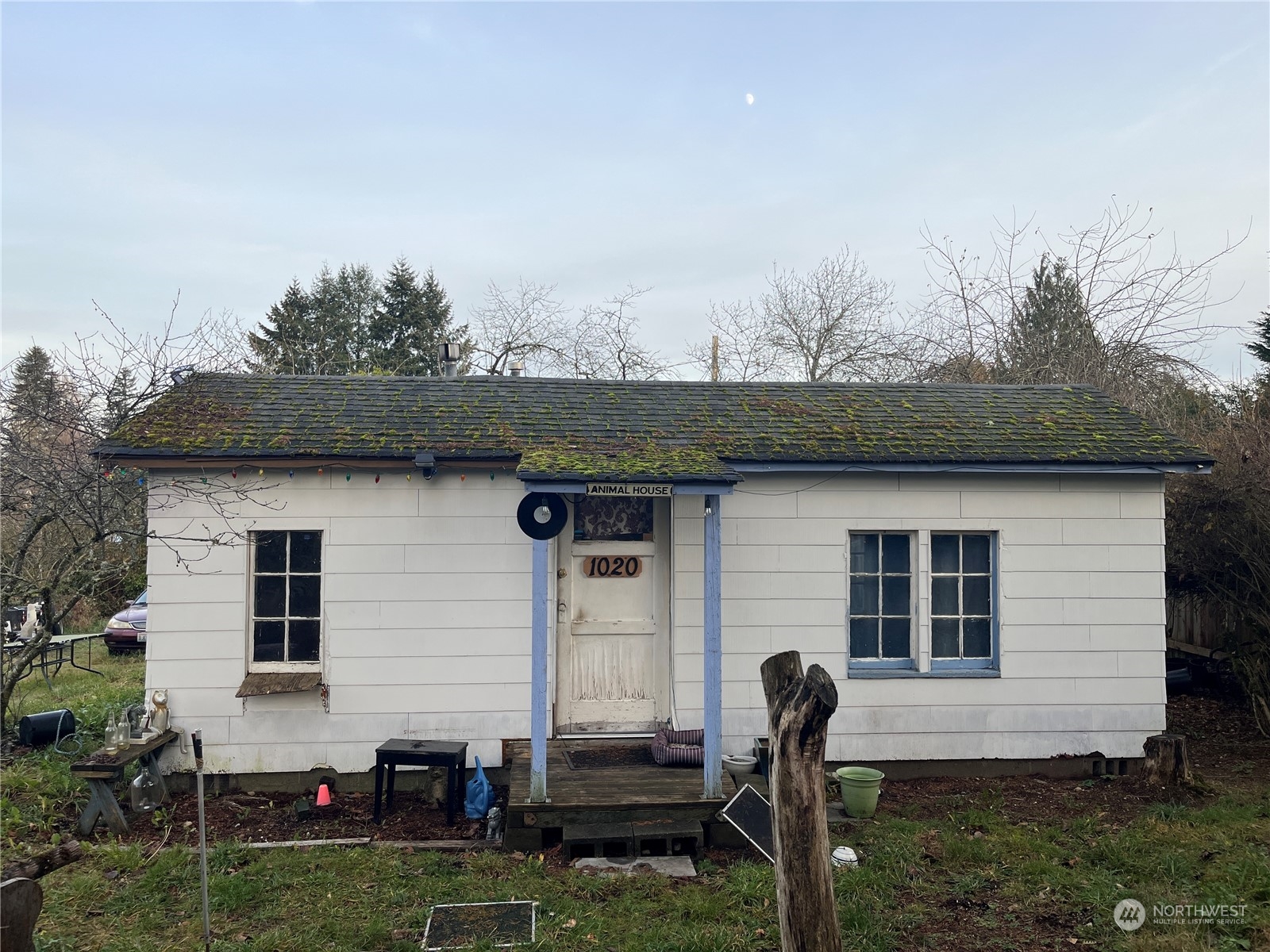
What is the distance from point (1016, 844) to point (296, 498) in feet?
21.9

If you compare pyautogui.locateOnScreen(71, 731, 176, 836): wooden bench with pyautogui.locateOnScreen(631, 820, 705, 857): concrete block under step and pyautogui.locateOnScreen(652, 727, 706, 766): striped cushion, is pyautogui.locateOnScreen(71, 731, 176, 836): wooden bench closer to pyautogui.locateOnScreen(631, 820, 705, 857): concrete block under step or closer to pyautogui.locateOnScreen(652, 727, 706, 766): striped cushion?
pyautogui.locateOnScreen(631, 820, 705, 857): concrete block under step

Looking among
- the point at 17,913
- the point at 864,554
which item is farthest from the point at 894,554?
the point at 17,913

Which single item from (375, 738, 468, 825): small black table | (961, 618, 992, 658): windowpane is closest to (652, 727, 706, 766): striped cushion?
(375, 738, 468, 825): small black table

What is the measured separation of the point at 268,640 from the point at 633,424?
13.1 feet

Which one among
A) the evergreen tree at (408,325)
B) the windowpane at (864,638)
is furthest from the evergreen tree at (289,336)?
the windowpane at (864,638)

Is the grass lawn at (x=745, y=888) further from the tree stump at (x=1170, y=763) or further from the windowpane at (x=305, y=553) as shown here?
the windowpane at (x=305, y=553)

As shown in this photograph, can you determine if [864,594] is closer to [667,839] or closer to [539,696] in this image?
[667,839]

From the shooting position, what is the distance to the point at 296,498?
7.68 meters

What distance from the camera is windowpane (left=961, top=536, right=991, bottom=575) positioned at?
26.9ft

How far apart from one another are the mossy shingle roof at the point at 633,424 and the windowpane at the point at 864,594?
1209mm

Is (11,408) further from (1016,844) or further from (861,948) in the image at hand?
(1016,844)

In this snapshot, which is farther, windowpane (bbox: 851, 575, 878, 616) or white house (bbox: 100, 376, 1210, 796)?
windowpane (bbox: 851, 575, 878, 616)

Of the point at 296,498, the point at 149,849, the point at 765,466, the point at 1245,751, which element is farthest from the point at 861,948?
the point at 1245,751

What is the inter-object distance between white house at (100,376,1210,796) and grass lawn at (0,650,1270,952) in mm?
1181
